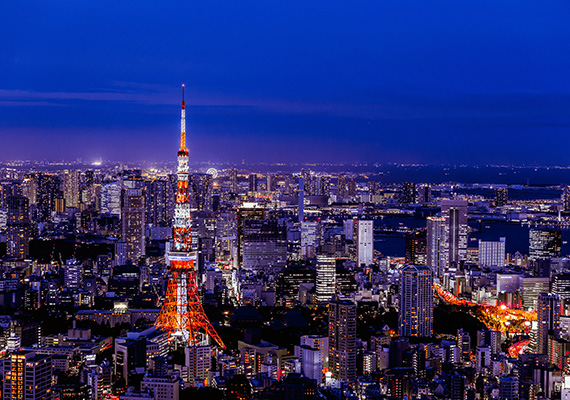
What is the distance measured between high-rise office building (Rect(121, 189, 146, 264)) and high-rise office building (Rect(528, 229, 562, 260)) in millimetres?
8976

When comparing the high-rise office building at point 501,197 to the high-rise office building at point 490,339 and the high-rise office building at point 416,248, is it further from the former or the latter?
the high-rise office building at point 490,339

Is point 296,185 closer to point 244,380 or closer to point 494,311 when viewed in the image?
point 494,311

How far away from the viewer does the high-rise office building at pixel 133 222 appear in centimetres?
1927

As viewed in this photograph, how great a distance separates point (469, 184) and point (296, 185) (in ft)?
31.1

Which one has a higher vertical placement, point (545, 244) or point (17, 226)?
point (17, 226)

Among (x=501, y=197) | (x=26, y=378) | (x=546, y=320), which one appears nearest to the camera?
(x=26, y=378)

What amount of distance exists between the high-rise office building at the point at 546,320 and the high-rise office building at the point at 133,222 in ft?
31.3

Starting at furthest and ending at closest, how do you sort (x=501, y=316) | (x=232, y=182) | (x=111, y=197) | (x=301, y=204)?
(x=232, y=182)
(x=301, y=204)
(x=111, y=197)
(x=501, y=316)

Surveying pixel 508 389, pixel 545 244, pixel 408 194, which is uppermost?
pixel 408 194

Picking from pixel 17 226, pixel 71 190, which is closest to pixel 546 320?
pixel 17 226

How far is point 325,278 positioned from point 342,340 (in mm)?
5233

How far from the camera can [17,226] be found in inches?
747

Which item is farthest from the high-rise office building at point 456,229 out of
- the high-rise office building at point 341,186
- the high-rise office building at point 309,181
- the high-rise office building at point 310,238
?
the high-rise office building at point 341,186

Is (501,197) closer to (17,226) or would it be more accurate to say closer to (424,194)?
(424,194)
